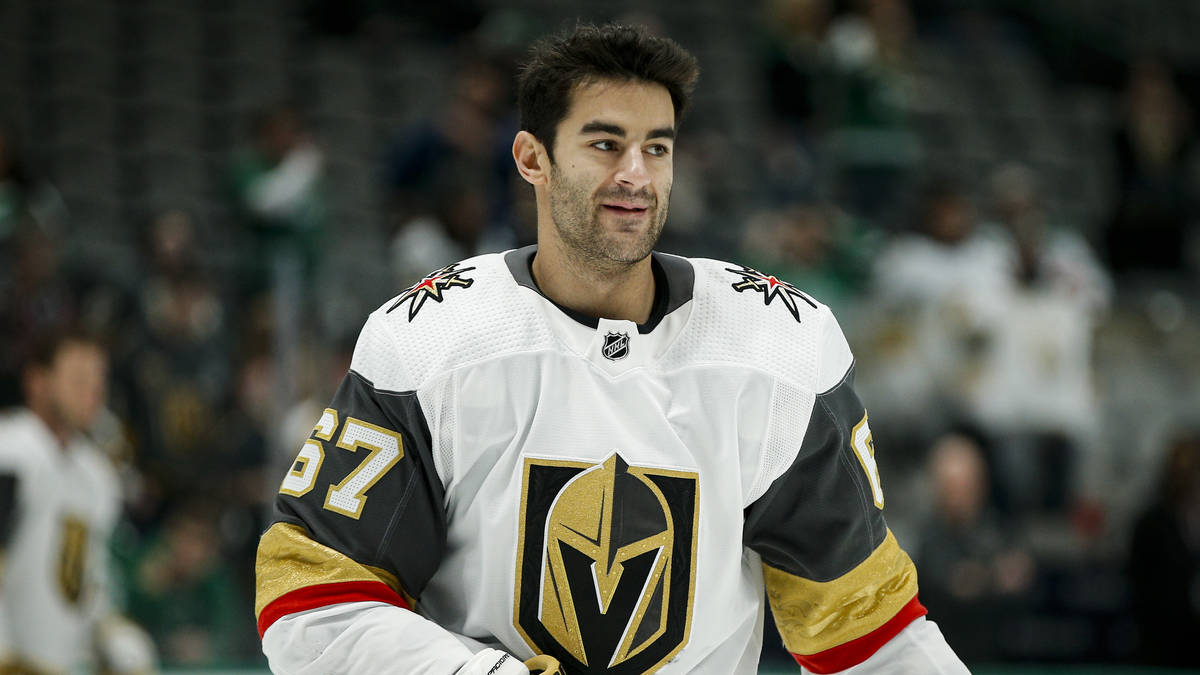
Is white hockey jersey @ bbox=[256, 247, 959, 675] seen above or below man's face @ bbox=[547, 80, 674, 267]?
below

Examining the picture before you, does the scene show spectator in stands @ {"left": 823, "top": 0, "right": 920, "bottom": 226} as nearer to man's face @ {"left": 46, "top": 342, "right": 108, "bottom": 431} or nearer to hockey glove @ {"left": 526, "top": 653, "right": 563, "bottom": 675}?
man's face @ {"left": 46, "top": 342, "right": 108, "bottom": 431}

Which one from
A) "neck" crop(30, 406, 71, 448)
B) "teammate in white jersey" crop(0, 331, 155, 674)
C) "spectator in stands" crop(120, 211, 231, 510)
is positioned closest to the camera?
"teammate in white jersey" crop(0, 331, 155, 674)

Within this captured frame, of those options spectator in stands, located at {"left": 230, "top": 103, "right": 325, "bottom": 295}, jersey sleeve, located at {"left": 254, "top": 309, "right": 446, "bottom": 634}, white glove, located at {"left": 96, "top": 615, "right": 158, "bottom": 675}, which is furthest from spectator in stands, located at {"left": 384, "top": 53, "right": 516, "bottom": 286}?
jersey sleeve, located at {"left": 254, "top": 309, "right": 446, "bottom": 634}

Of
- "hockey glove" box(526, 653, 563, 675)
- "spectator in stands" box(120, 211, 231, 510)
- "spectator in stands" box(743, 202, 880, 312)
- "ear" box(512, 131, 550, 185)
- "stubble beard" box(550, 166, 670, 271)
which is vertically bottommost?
"spectator in stands" box(120, 211, 231, 510)

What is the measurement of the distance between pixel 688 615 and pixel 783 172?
460 cm

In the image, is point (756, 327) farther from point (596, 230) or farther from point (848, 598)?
point (848, 598)

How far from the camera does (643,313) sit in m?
2.58

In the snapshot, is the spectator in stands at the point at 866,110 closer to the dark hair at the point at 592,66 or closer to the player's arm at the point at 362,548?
the dark hair at the point at 592,66

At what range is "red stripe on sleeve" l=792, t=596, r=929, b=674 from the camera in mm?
2551

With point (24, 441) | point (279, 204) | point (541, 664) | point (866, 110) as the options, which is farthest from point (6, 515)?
point (866, 110)

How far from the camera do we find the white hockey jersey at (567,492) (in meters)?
2.37

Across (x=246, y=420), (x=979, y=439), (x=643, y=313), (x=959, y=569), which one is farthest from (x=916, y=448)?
(x=643, y=313)

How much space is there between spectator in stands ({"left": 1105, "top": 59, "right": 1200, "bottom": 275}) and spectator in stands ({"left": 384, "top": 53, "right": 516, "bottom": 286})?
3517 millimetres

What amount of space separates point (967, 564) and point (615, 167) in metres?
3.97
